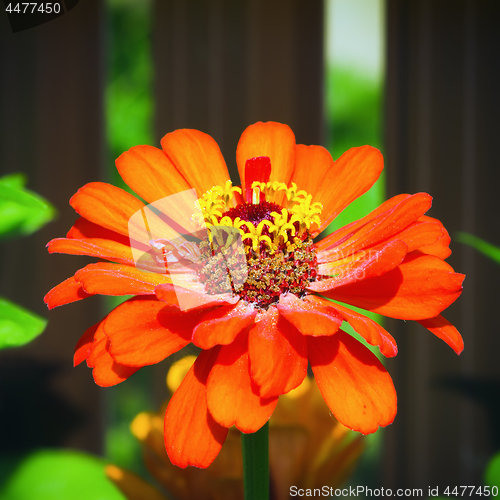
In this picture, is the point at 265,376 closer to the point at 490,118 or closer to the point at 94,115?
the point at 94,115

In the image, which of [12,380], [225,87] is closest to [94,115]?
[225,87]

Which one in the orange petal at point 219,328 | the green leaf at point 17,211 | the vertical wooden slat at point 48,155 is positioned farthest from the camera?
the vertical wooden slat at point 48,155

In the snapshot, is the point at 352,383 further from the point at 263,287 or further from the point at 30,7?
the point at 30,7

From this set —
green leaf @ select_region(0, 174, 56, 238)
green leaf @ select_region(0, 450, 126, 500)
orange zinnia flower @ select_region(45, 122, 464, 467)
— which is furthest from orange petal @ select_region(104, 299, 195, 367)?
green leaf @ select_region(0, 450, 126, 500)

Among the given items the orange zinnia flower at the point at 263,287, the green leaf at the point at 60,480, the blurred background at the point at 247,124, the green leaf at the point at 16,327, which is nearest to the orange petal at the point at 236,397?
the orange zinnia flower at the point at 263,287

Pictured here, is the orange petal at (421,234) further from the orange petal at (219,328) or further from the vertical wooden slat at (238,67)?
the vertical wooden slat at (238,67)

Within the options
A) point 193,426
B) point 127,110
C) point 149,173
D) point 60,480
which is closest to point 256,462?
point 193,426

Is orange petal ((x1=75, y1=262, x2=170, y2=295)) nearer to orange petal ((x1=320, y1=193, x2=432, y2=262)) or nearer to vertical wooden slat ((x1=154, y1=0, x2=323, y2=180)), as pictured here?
orange petal ((x1=320, y1=193, x2=432, y2=262))
